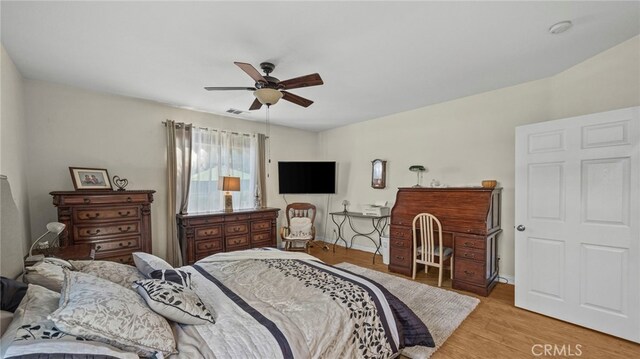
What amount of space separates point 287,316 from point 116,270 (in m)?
1.25

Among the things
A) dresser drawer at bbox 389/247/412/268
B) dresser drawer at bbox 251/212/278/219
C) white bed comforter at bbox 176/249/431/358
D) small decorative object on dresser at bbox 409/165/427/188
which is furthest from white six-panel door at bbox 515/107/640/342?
dresser drawer at bbox 251/212/278/219

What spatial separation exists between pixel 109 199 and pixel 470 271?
4415 mm

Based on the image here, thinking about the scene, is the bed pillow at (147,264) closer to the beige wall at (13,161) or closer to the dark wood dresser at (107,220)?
the beige wall at (13,161)

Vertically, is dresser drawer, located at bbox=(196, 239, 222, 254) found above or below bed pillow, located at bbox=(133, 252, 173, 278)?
below

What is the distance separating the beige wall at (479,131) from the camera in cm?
247

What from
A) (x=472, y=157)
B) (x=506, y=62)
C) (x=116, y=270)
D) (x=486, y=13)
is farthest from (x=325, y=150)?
(x=116, y=270)

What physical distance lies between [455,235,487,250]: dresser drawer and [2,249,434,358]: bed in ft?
5.32

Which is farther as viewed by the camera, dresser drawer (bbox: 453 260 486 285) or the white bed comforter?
dresser drawer (bbox: 453 260 486 285)

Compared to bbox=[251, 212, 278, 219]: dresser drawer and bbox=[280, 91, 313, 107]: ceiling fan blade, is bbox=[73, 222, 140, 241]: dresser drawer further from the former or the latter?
bbox=[280, 91, 313, 107]: ceiling fan blade

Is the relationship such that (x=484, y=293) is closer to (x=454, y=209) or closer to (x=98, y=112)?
(x=454, y=209)

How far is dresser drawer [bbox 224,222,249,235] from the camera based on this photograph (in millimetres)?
4096

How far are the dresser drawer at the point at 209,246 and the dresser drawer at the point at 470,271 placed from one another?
3378 millimetres

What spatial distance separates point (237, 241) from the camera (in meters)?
4.19

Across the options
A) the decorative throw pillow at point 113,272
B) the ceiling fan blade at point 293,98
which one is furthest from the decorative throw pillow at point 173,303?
the ceiling fan blade at point 293,98
